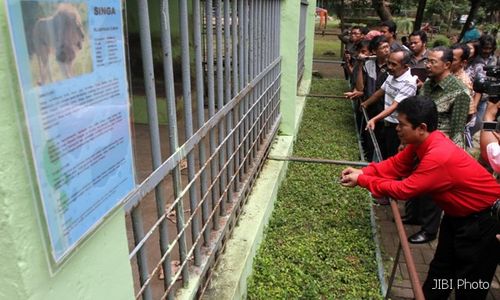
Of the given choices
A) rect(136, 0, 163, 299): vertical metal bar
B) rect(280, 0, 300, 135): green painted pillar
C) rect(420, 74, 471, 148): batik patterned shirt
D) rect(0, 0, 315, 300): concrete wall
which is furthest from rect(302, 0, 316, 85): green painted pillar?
rect(0, 0, 315, 300): concrete wall

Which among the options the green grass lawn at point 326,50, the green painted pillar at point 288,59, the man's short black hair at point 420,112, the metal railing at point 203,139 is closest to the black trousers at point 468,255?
the man's short black hair at point 420,112

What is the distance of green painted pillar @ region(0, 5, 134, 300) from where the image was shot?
777 millimetres

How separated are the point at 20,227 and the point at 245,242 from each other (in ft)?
7.63

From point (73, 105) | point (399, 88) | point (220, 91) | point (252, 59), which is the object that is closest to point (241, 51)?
point (252, 59)

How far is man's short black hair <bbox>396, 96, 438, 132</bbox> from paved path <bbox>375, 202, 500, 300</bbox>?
50.9 inches

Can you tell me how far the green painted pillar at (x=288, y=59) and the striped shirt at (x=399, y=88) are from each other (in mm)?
1147

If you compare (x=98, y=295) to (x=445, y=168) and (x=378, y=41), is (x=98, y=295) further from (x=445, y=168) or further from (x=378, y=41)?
(x=378, y=41)

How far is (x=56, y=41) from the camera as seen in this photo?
34.5 inches

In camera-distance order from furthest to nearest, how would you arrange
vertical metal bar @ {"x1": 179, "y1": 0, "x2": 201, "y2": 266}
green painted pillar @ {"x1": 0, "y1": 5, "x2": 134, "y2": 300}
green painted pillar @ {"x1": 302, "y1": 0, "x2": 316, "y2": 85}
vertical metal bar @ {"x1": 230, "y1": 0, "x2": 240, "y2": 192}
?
1. green painted pillar @ {"x1": 302, "y1": 0, "x2": 316, "y2": 85}
2. vertical metal bar @ {"x1": 230, "y1": 0, "x2": 240, "y2": 192}
3. vertical metal bar @ {"x1": 179, "y1": 0, "x2": 201, "y2": 266}
4. green painted pillar @ {"x1": 0, "y1": 5, "x2": 134, "y2": 300}

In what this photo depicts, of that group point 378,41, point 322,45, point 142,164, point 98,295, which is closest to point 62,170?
point 98,295

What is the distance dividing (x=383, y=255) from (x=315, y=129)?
3618 mm

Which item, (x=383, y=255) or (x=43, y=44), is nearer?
(x=43, y=44)

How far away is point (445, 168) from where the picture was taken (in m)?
2.52

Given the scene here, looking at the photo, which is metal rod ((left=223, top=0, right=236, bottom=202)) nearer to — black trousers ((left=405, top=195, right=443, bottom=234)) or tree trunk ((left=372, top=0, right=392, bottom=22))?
black trousers ((left=405, top=195, right=443, bottom=234))
